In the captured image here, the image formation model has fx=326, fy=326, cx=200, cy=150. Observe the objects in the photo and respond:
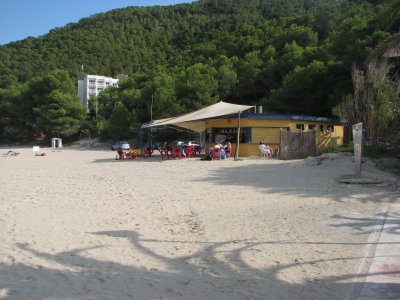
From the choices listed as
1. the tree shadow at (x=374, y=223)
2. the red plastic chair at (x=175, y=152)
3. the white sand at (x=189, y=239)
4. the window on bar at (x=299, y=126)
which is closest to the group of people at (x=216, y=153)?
the red plastic chair at (x=175, y=152)

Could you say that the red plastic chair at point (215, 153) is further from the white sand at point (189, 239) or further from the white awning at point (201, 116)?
the white sand at point (189, 239)

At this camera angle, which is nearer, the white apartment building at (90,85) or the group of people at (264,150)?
the group of people at (264,150)

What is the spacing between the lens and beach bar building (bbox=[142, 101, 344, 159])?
1517 centimetres

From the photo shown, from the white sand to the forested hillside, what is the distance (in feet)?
25.1

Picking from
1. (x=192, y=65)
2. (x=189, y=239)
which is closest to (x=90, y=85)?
(x=192, y=65)

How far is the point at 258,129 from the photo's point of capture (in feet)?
55.5

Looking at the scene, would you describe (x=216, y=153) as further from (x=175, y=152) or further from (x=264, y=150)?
(x=175, y=152)

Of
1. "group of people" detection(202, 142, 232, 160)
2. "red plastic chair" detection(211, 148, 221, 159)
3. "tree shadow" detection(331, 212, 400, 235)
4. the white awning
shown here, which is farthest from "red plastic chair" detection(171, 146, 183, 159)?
"tree shadow" detection(331, 212, 400, 235)

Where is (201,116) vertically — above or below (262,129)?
above

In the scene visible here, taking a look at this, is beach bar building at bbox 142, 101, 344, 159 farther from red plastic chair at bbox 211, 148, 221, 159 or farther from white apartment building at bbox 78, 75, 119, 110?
white apartment building at bbox 78, 75, 119, 110

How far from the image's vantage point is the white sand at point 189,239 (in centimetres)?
311

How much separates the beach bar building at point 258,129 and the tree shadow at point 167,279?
11487mm

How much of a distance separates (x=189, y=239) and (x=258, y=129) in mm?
12902

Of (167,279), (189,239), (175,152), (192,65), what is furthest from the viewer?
(192,65)
